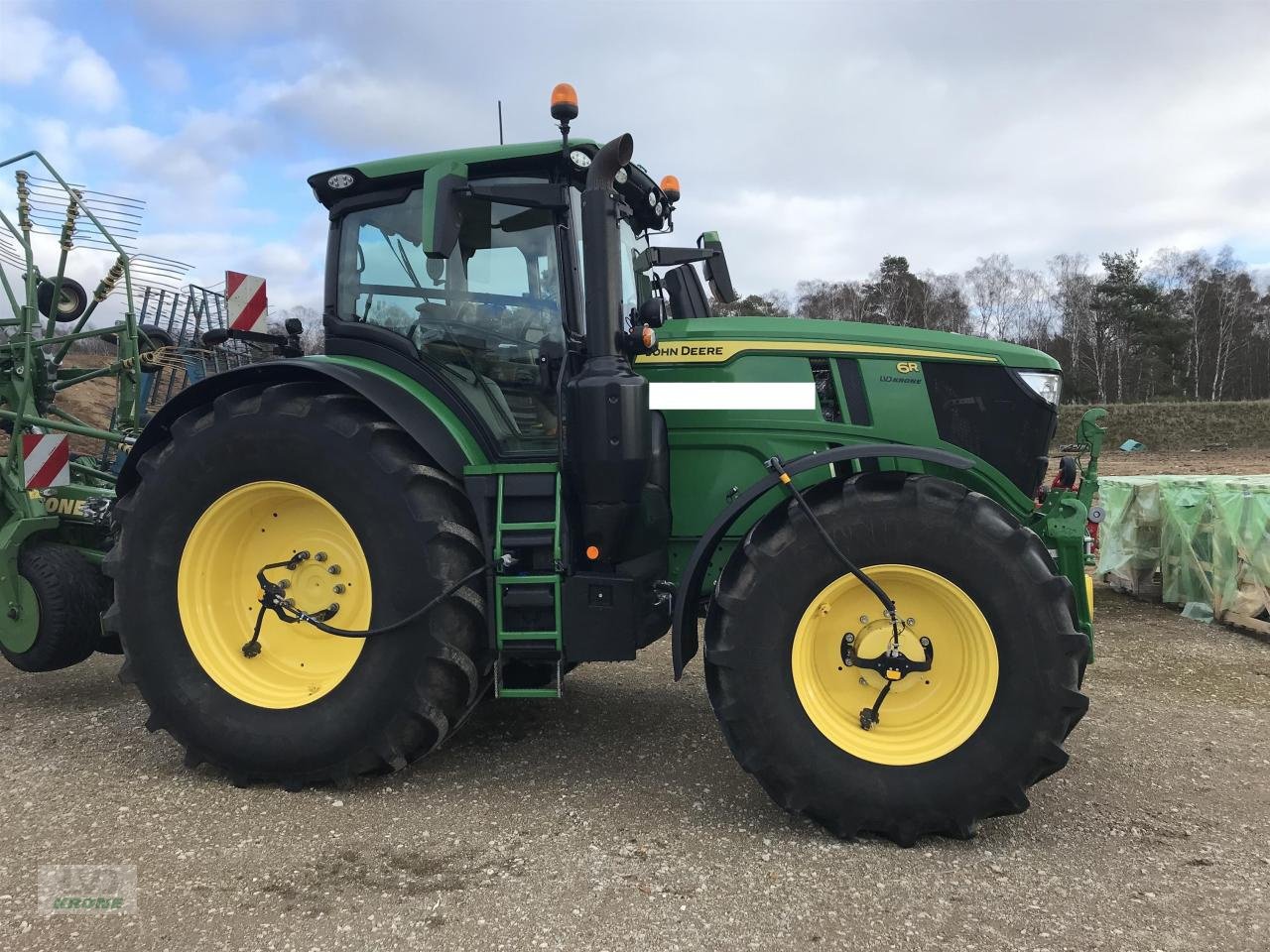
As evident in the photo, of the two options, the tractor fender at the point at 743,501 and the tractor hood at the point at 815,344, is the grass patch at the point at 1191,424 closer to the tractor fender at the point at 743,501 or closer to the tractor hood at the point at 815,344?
the tractor hood at the point at 815,344

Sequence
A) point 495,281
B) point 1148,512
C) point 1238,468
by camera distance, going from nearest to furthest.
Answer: point 495,281
point 1148,512
point 1238,468

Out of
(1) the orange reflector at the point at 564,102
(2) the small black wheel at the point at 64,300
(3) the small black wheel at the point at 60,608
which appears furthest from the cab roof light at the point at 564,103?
(2) the small black wheel at the point at 64,300

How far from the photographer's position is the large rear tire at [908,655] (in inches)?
108

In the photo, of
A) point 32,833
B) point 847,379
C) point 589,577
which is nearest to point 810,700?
point 589,577

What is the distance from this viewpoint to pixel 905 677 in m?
2.94

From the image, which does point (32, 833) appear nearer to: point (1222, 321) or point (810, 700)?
point (810, 700)

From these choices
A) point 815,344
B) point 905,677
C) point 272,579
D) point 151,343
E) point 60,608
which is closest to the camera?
point 905,677

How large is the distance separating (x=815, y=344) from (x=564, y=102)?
52.0 inches

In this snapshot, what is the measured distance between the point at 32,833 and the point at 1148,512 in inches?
294

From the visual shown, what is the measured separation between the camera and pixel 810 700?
9.57ft

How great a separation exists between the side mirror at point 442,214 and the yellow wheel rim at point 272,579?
3.72 ft

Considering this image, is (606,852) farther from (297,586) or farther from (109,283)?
(109,283)

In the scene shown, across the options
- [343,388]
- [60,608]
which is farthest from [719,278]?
[60,608]

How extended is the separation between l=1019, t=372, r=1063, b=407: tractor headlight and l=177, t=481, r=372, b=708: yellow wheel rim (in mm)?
2775
